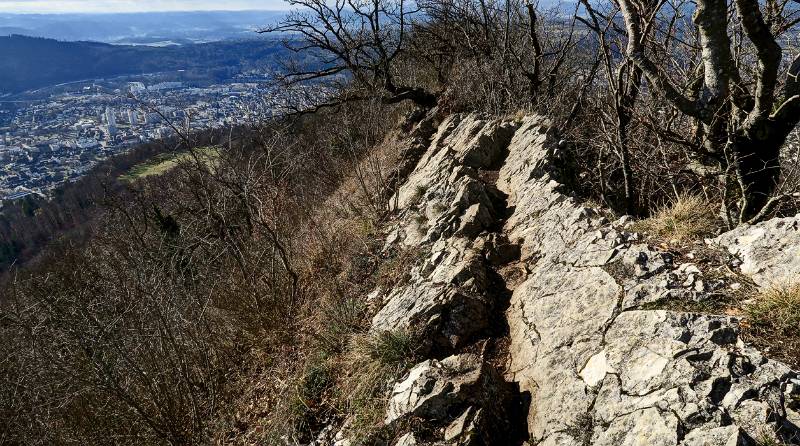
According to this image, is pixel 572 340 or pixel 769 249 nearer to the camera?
pixel 769 249

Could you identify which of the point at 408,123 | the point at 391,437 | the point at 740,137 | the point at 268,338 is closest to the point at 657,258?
the point at 740,137

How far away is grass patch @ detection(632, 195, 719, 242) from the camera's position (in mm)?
3834

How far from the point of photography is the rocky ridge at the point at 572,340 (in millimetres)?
2391

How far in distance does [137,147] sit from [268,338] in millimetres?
49683

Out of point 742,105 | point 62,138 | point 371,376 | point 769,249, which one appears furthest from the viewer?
point 62,138

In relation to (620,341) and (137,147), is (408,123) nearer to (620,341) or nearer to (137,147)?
(620,341)

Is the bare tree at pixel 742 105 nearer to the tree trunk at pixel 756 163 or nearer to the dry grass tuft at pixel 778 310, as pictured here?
the tree trunk at pixel 756 163

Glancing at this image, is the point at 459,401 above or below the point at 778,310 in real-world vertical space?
below

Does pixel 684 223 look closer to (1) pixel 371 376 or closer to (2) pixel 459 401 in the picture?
(2) pixel 459 401

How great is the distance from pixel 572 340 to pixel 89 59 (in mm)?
142039

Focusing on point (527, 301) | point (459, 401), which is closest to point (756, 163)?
point (527, 301)

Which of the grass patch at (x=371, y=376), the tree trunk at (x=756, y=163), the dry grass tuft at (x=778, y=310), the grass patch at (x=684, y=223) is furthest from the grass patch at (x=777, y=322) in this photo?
the grass patch at (x=371, y=376)

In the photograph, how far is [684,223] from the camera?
3938 mm

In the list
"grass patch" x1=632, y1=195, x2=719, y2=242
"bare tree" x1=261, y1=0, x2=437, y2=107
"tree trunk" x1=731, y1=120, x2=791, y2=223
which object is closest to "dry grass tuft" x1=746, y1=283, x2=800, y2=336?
"grass patch" x1=632, y1=195, x2=719, y2=242
